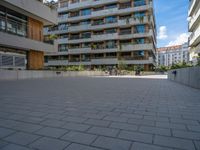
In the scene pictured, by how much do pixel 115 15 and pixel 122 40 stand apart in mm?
6681

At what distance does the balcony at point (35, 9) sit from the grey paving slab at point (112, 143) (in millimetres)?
16218

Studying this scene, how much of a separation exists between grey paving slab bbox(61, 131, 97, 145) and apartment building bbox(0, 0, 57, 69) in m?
15.0

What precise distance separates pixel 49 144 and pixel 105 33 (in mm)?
40824

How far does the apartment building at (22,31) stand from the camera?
49.7 feet

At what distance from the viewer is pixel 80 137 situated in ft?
8.15

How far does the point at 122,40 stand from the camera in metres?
40.4

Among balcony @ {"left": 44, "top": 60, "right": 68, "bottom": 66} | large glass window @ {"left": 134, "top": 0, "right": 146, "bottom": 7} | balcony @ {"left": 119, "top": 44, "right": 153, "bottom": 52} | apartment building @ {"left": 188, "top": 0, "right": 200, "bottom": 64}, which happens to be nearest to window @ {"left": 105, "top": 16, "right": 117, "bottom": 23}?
large glass window @ {"left": 134, "top": 0, "right": 146, "bottom": 7}

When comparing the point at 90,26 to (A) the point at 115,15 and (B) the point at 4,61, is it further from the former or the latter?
(B) the point at 4,61

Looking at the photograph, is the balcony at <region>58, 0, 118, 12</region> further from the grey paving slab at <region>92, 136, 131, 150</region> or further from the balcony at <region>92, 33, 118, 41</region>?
the grey paving slab at <region>92, 136, 131, 150</region>

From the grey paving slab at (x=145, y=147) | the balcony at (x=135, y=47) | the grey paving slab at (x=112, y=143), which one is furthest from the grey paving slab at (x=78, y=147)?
the balcony at (x=135, y=47)

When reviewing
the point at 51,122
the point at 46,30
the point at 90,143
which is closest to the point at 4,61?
the point at 51,122

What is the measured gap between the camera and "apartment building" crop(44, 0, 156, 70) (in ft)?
123

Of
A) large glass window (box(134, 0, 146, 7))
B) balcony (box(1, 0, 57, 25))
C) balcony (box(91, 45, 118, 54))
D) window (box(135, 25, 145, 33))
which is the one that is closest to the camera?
balcony (box(1, 0, 57, 25))

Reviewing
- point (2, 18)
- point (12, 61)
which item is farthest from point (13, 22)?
point (12, 61)
